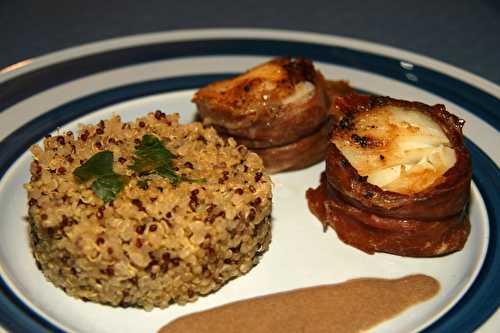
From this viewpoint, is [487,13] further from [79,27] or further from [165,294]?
[165,294]

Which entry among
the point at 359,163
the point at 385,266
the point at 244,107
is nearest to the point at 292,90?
the point at 244,107

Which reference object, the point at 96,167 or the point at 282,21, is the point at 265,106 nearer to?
the point at 96,167

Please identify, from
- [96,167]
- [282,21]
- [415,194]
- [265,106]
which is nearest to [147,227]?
[96,167]

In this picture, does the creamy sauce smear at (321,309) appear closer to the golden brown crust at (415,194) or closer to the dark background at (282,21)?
the golden brown crust at (415,194)

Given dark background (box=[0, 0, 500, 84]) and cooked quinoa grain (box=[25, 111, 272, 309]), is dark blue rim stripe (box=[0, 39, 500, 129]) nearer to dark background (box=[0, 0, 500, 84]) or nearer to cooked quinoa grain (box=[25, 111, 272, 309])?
dark background (box=[0, 0, 500, 84])

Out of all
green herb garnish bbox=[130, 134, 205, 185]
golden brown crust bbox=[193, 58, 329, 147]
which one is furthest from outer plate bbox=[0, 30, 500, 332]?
green herb garnish bbox=[130, 134, 205, 185]
